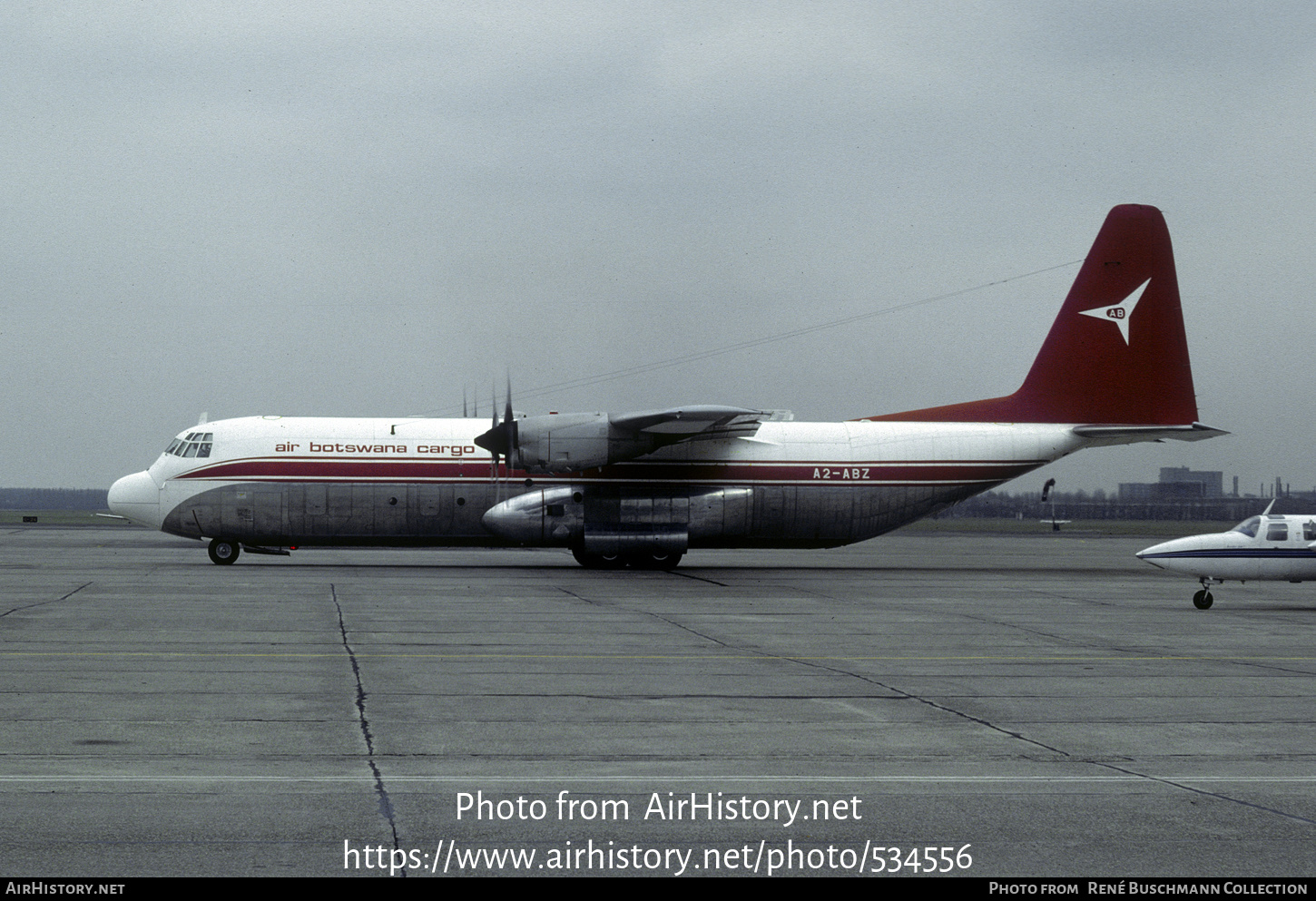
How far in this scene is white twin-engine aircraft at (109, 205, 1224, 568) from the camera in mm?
33531

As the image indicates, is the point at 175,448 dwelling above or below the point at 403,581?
above

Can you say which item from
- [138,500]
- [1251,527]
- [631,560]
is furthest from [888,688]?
[138,500]

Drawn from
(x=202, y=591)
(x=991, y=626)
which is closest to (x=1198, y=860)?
(x=991, y=626)

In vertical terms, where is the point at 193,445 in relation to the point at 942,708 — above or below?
above

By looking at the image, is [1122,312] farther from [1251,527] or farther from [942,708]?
[942,708]

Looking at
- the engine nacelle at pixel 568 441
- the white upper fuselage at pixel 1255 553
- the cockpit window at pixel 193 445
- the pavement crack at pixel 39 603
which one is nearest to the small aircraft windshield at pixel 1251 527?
the white upper fuselage at pixel 1255 553

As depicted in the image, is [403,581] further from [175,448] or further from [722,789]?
[722,789]

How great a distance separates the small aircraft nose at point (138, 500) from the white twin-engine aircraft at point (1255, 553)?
26379 mm

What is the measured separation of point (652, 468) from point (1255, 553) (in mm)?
16065

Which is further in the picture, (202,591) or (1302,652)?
(202,591)

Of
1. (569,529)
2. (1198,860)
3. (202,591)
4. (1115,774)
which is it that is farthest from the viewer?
(569,529)

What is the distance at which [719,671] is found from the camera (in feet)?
48.0

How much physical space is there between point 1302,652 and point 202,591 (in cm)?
2023

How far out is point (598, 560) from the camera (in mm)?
34562
